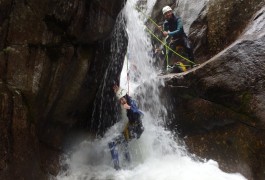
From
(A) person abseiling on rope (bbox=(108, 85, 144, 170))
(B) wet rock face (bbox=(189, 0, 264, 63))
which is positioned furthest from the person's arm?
(A) person abseiling on rope (bbox=(108, 85, 144, 170))

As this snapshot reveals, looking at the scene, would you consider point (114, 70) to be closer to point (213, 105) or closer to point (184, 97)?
point (184, 97)

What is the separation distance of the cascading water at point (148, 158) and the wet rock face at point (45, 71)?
3.25 ft

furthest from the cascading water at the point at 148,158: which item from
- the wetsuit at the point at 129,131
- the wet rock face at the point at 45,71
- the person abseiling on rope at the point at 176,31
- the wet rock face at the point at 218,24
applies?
the wet rock face at the point at 218,24

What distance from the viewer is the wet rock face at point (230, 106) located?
830 centimetres

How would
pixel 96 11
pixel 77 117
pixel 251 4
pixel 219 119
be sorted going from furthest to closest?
1. pixel 251 4
2. pixel 77 117
3. pixel 219 119
4. pixel 96 11

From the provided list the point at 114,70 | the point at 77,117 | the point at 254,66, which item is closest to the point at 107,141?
the point at 77,117

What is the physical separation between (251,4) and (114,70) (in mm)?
5401

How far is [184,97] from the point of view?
32.7ft

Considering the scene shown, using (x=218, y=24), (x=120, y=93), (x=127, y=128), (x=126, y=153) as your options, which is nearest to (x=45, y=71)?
(x=120, y=93)

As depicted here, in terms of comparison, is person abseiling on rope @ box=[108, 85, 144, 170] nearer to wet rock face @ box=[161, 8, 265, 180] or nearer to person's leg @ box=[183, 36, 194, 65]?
wet rock face @ box=[161, 8, 265, 180]

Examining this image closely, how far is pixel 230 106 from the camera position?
8820 millimetres

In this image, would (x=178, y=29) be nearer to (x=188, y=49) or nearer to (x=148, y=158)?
(x=188, y=49)

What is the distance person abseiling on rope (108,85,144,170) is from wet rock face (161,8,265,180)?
4.70ft

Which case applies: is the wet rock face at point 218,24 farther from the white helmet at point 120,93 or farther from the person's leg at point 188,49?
the white helmet at point 120,93
